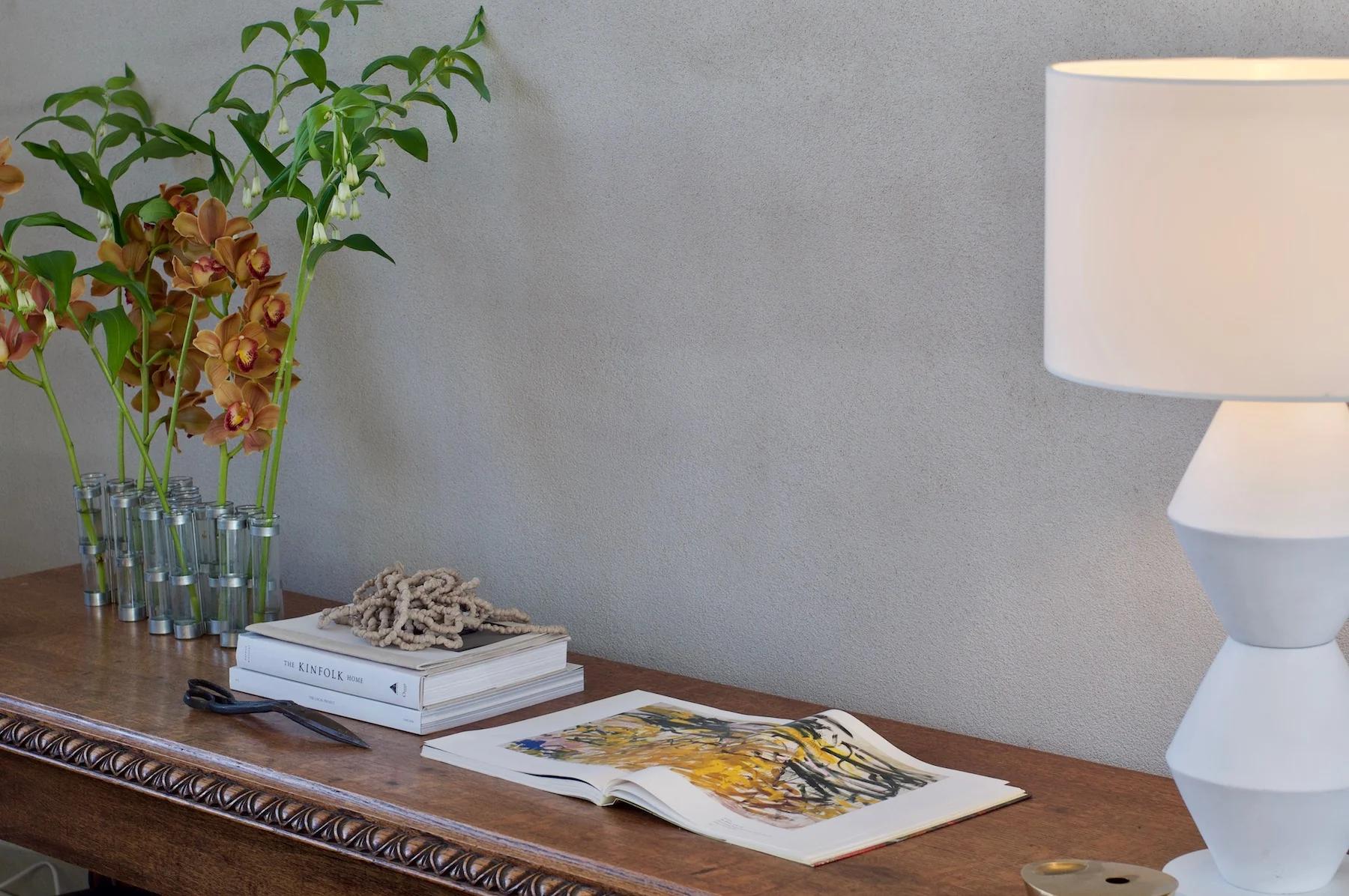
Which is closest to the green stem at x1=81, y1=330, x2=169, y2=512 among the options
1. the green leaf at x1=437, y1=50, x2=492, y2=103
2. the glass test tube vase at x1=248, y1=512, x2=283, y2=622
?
the glass test tube vase at x1=248, y1=512, x2=283, y2=622

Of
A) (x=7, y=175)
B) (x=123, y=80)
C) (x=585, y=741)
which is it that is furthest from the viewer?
(x=123, y=80)

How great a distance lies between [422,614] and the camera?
134 centimetres

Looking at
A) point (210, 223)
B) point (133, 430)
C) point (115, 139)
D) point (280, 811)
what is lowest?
point (280, 811)

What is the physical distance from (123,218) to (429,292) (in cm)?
34

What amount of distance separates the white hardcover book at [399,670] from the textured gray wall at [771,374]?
0.63 ft

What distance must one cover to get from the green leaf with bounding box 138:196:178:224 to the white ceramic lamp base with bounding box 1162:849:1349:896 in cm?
114

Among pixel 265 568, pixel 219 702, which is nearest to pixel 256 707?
pixel 219 702

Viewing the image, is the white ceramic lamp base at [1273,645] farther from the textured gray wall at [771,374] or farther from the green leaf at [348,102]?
the green leaf at [348,102]

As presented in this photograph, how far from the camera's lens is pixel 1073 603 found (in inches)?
48.5

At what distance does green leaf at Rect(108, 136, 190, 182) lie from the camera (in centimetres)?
162

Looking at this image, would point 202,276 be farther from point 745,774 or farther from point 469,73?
point 745,774

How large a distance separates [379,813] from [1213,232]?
70 centimetres

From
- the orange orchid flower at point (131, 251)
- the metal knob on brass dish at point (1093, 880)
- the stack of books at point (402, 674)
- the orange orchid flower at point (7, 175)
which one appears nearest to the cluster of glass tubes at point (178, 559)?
the stack of books at point (402, 674)

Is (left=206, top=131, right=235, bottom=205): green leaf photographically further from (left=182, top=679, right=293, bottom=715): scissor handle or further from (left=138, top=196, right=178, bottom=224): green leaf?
(left=182, top=679, right=293, bottom=715): scissor handle
